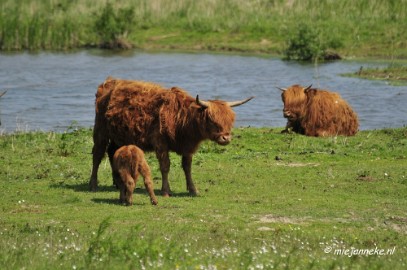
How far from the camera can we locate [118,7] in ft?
145

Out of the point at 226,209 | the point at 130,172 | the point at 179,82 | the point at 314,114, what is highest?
the point at 130,172

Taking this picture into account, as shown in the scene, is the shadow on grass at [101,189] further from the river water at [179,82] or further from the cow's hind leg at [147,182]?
the river water at [179,82]

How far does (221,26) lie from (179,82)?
10.7 m

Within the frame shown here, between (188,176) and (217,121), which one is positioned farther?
(188,176)

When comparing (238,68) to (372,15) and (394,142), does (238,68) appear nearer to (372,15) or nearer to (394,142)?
(372,15)

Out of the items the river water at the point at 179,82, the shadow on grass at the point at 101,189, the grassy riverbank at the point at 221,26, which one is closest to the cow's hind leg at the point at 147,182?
the shadow on grass at the point at 101,189

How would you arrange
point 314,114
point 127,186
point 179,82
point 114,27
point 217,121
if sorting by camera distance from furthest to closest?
1. point 114,27
2. point 179,82
3. point 314,114
4. point 217,121
5. point 127,186

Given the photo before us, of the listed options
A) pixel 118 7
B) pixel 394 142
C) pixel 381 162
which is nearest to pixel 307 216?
pixel 381 162

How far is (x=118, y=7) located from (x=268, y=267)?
3745 centimetres

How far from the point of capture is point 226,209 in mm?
A: 11617

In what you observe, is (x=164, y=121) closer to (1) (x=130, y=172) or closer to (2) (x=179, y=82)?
(1) (x=130, y=172)

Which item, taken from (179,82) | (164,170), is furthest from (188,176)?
(179,82)

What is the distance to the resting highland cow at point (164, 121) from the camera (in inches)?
488

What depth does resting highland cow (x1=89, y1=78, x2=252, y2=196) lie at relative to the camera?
12383mm
